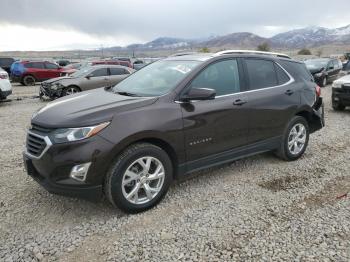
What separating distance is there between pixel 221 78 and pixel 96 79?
10281 mm

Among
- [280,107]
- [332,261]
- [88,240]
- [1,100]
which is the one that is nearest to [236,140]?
[280,107]

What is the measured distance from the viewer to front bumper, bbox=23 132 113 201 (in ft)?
11.2

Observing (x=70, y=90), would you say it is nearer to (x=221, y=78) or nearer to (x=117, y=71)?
(x=117, y=71)

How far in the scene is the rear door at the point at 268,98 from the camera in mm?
4871

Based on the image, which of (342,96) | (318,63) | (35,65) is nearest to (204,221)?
(342,96)

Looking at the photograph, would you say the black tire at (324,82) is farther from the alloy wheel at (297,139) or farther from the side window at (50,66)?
the side window at (50,66)

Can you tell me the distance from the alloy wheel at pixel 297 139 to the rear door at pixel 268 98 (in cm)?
31

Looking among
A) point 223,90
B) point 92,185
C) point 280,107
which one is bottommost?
point 92,185

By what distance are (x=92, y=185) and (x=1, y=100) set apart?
38.0ft

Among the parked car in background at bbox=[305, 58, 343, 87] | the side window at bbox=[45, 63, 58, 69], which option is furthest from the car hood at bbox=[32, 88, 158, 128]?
the side window at bbox=[45, 63, 58, 69]

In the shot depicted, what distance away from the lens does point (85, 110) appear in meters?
3.73

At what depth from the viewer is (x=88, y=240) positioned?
3.39 meters

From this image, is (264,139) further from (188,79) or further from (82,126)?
(82,126)

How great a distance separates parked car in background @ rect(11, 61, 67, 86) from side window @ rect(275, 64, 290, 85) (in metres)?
17.2
